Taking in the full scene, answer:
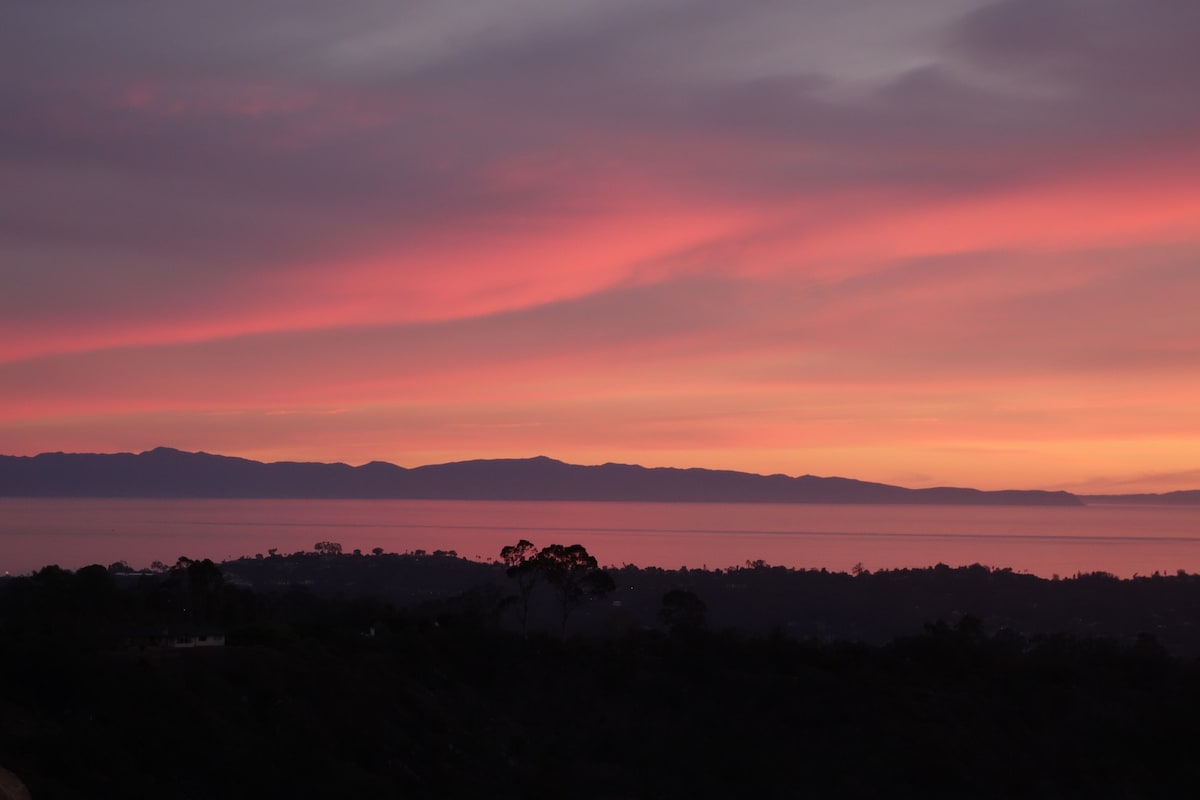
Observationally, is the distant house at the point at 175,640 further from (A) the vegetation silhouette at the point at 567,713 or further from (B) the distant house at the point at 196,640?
(A) the vegetation silhouette at the point at 567,713

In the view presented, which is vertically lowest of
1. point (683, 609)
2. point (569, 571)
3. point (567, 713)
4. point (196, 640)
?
point (567, 713)

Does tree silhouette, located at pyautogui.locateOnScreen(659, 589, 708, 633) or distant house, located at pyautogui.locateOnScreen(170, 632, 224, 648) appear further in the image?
tree silhouette, located at pyautogui.locateOnScreen(659, 589, 708, 633)

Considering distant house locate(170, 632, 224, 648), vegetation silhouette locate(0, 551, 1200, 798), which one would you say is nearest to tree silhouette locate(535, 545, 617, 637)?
vegetation silhouette locate(0, 551, 1200, 798)

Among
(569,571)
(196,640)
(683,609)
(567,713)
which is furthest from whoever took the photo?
(683,609)

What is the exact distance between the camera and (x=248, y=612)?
43.2m

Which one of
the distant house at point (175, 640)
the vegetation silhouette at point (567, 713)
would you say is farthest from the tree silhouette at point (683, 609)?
the distant house at point (175, 640)

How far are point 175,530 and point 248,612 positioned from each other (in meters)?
157

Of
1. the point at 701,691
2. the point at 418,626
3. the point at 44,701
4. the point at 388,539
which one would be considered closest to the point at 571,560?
the point at 418,626

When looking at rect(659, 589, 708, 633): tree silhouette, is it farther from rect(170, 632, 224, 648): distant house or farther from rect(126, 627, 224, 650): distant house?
rect(126, 627, 224, 650): distant house

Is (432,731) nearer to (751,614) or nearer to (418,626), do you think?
(418,626)

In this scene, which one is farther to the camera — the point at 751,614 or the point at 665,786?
the point at 751,614

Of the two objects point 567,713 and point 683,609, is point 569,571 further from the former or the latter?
point 567,713

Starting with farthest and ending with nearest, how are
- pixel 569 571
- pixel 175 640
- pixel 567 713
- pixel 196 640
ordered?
1. pixel 569 571
2. pixel 196 640
3. pixel 175 640
4. pixel 567 713

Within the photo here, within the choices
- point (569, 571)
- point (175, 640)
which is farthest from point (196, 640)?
point (569, 571)
